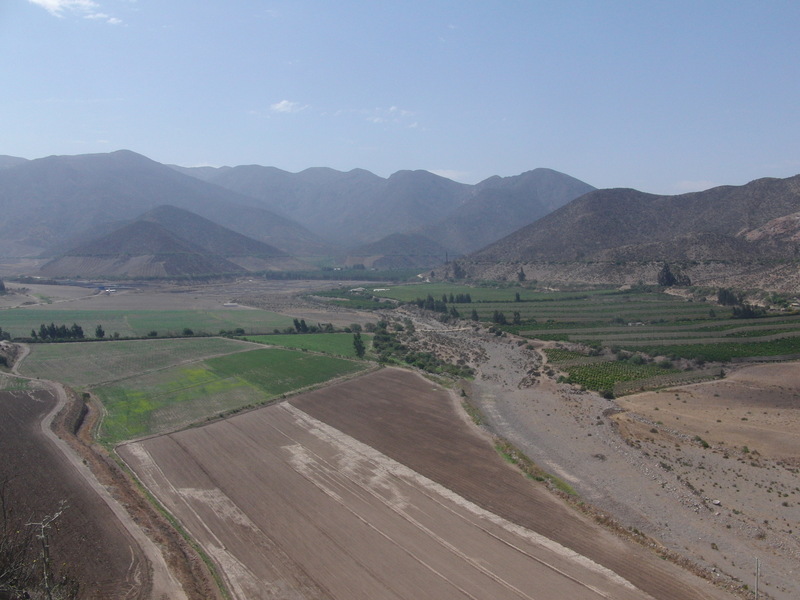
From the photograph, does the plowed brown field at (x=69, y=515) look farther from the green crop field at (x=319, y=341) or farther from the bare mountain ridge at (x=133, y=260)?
the bare mountain ridge at (x=133, y=260)

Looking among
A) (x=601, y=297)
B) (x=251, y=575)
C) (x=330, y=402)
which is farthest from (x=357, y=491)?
(x=601, y=297)

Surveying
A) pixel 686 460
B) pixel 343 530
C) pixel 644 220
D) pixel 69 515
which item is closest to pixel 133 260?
pixel 644 220

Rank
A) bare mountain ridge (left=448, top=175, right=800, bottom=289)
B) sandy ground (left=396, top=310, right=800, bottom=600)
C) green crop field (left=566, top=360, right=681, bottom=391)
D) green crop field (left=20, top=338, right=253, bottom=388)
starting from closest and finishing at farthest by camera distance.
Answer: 1. sandy ground (left=396, top=310, right=800, bottom=600)
2. green crop field (left=566, top=360, right=681, bottom=391)
3. green crop field (left=20, top=338, right=253, bottom=388)
4. bare mountain ridge (left=448, top=175, right=800, bottom=289)

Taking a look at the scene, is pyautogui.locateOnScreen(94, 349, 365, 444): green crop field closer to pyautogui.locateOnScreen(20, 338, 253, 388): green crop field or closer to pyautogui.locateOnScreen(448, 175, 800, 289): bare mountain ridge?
pyautogui.locateOnScreen(20, 338, 253, 388): green crop field

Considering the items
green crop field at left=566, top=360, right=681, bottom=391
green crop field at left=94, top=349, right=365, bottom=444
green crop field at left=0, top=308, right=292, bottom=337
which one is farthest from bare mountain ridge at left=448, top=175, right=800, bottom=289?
green crop field at left=94, top=349, right=365, bottom=444

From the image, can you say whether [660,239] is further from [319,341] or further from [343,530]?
[343,530]

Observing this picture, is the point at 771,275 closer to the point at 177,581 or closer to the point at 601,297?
the point at 601,297

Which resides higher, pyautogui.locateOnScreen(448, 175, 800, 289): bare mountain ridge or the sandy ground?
pyautogui.locateOnScreen(448, 175, 800, 289): bare mountain ridge
